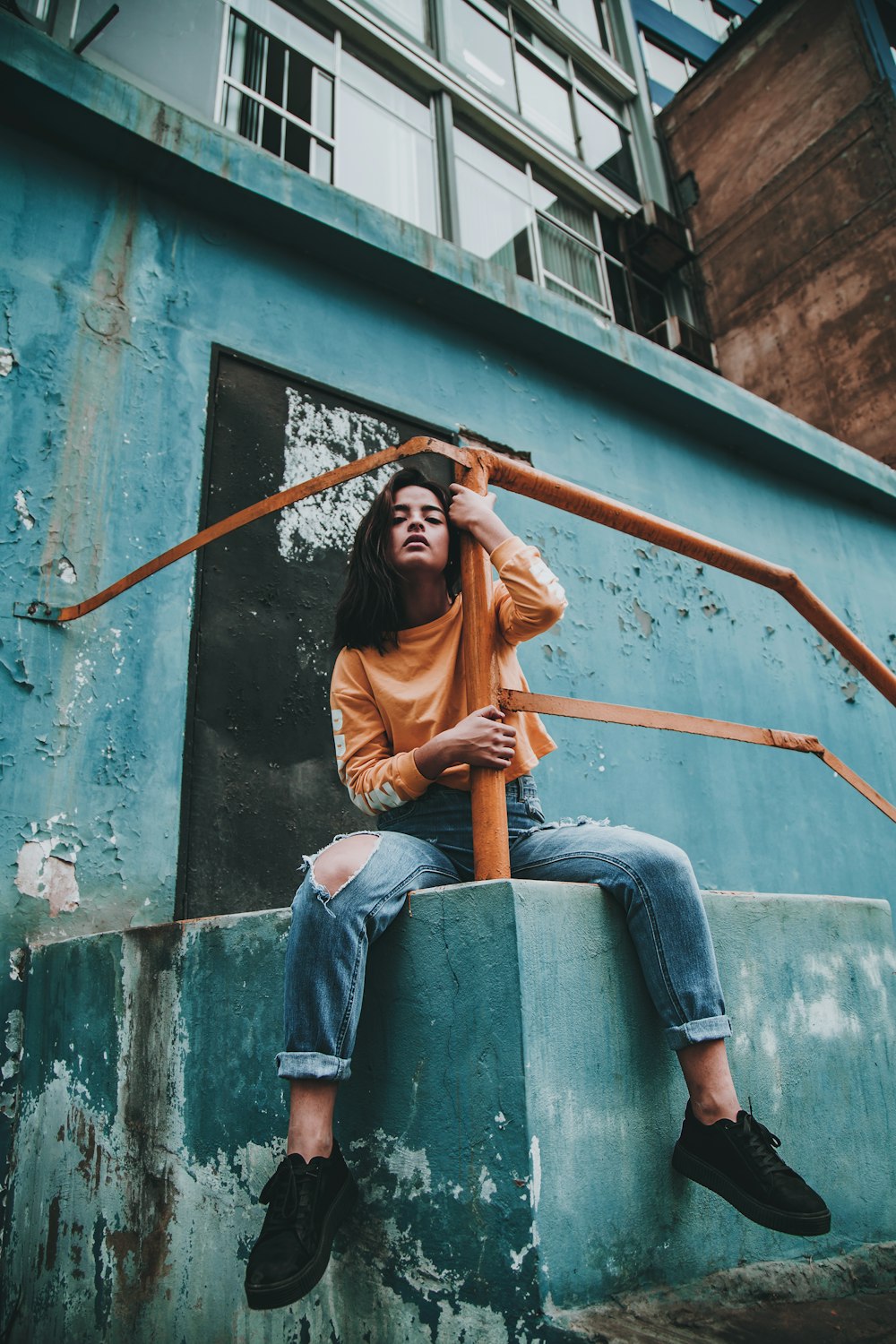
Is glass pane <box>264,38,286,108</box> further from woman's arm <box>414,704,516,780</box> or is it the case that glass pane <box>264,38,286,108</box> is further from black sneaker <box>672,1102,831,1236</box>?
black sneaker <box>672,1102,831,1236</box>

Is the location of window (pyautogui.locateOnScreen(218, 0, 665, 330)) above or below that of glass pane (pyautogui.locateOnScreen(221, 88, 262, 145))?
above

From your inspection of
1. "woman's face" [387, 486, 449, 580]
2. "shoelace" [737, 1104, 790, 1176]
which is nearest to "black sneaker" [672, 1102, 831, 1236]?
"shoelace" [737, 1104, 790, 1176]

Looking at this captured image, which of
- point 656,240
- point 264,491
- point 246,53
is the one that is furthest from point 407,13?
point 264,491

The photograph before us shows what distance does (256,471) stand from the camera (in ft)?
11.3

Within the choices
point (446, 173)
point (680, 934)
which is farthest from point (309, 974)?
point (446, 173)

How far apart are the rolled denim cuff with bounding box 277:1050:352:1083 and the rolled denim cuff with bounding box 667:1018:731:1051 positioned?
55 cm

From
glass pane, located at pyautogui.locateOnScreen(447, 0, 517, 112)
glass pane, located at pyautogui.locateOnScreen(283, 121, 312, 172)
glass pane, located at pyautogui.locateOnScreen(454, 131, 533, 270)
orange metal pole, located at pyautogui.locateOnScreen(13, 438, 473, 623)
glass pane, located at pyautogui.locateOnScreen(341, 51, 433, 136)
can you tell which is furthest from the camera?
glass pane, located at pyautogui.locateOnScreen(447, 0, 517, 112)

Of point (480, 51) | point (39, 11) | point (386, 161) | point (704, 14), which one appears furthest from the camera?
point (704, 14)

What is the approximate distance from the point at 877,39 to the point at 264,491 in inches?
391

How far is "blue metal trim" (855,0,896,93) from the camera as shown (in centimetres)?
884

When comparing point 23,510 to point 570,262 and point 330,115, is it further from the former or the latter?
point 570,262

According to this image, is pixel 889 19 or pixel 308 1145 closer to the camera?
pixel 308 1145

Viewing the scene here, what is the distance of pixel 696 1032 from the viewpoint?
4.54 feet

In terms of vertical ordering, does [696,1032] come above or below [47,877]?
below
